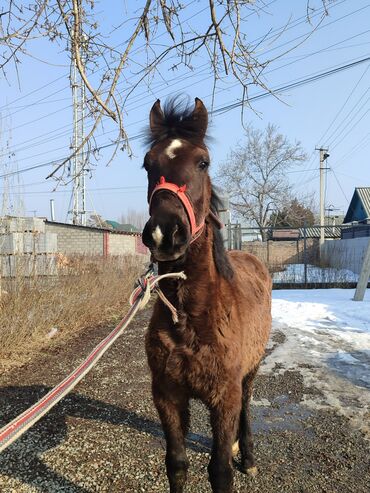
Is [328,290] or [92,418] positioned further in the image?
[328,290]

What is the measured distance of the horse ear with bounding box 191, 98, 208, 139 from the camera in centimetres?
251

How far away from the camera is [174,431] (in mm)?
2480

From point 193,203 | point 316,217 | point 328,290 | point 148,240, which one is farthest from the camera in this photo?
point 316,217

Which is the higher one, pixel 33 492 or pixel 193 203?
pixel 193 203

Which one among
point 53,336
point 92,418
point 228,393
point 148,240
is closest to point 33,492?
point 92,418

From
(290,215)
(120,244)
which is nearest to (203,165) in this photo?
(120,244)

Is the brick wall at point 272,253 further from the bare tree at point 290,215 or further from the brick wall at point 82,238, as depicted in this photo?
the bare tree at point 290,215

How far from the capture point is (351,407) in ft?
14.3

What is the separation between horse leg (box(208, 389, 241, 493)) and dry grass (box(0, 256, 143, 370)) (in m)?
4.31

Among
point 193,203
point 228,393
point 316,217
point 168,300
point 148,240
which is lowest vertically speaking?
point 228,393

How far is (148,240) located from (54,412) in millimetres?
3296

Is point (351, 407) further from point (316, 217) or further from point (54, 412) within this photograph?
point (316, 217)

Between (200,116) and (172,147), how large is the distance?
0.38m

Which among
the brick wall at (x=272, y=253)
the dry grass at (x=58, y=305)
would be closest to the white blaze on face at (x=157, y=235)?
the dry grass at (x=58, y=305)
